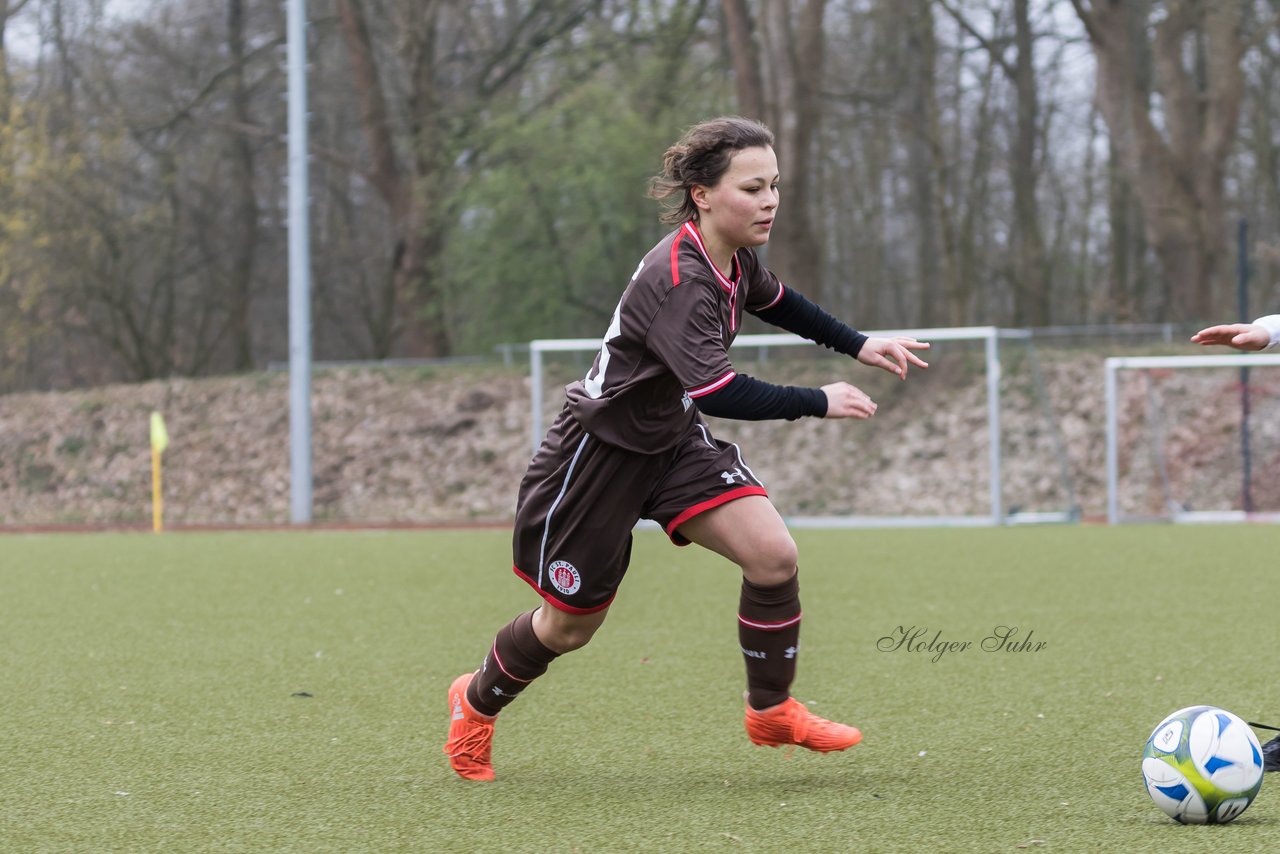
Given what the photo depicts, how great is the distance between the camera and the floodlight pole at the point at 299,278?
17.4m

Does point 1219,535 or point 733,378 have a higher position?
point 733,378

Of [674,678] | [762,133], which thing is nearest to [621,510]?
[762,133]

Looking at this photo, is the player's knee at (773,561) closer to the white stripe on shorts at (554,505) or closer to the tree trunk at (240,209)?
the white stripe on shorts at (554,505)

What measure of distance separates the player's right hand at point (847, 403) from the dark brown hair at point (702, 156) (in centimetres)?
69

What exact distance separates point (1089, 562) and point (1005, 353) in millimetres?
5968

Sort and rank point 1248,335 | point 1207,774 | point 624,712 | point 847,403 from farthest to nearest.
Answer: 1. point 624,712
2. point 1248,335
3. point 847,403
4. point 1207,774

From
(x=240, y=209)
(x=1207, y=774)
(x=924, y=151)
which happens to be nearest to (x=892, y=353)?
(x=1207, y=774)

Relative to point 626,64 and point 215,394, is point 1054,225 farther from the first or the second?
point 215,394

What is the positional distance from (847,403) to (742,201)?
0.64 meters

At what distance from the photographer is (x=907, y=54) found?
2516cm

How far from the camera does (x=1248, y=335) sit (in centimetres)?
386

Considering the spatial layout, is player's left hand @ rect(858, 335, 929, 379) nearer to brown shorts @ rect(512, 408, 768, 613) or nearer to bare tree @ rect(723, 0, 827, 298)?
brown shorts @ rect(512, 408, 768, 613)

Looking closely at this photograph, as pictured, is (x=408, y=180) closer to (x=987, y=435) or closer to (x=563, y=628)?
(x=987, y=435)

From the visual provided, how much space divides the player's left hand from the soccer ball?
1.12 metres
